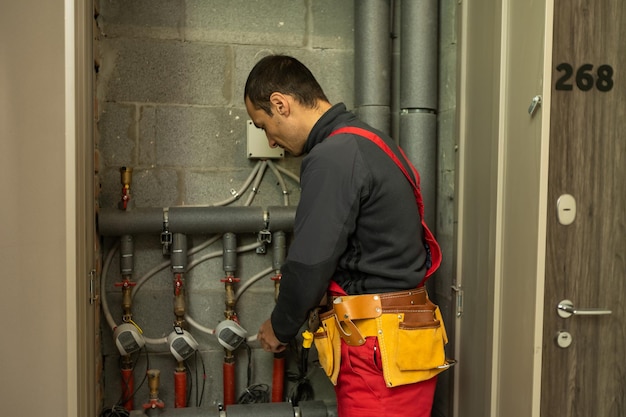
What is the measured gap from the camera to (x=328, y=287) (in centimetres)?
159

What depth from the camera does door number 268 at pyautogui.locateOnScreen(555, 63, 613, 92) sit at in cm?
146

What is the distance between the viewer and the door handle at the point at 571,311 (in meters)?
1.48

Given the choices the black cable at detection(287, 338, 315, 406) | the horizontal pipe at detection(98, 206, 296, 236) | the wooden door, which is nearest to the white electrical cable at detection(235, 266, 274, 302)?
the horizontal pipe at detection(98, 206, 296, 236)

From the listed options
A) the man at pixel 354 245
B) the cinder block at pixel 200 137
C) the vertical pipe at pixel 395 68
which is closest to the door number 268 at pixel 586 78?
the man at pixel 354 245

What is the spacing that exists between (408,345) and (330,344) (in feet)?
0.66

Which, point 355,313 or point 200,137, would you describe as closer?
point 355,313

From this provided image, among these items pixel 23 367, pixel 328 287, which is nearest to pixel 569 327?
pixel 328 287

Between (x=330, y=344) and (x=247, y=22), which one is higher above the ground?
(x=247, y=22)

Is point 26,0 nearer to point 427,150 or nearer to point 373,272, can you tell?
point 373,272

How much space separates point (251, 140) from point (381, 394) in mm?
1076

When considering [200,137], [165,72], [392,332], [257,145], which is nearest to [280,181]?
[257,145]

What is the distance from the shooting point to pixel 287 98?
168cm

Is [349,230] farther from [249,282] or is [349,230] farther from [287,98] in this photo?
[249,282]

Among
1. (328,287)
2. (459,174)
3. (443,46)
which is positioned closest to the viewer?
(328,287)
